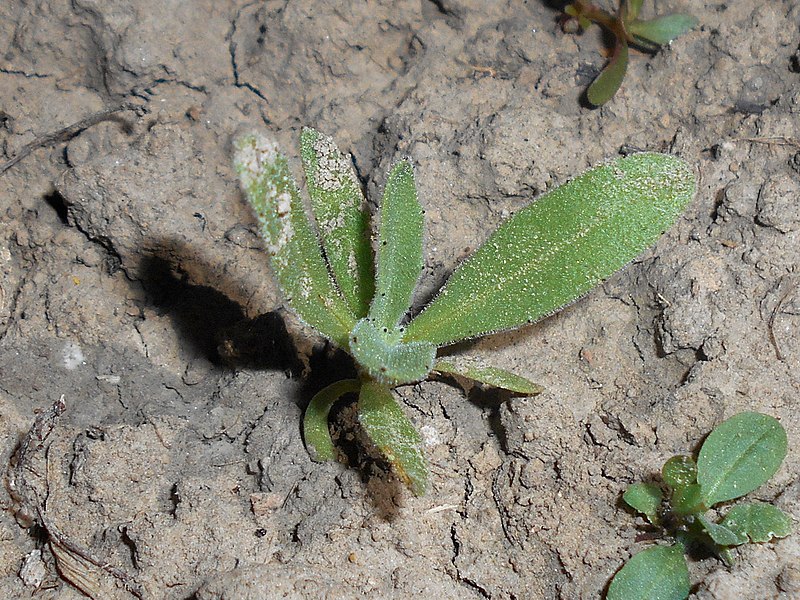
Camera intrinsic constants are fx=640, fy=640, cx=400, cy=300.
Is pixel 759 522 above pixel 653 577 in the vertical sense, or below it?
above

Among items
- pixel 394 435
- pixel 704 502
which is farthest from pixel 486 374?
pixel 704 502

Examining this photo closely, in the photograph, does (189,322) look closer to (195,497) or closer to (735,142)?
(195,497)

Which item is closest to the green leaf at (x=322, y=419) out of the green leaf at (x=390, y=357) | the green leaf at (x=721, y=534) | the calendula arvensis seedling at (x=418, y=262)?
the calendula arvensis seedling at (x=418, y=262)

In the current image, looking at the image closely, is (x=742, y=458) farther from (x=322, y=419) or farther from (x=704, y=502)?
(x=322, y=419)

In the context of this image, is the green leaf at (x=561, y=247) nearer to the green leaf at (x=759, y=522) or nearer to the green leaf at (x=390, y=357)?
the green leaf at (x=390, y=357)

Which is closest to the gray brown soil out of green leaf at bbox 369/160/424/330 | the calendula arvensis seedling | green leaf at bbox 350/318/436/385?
the calendula arvensis seedling

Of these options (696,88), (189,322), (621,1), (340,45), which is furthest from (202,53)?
(696,88)
